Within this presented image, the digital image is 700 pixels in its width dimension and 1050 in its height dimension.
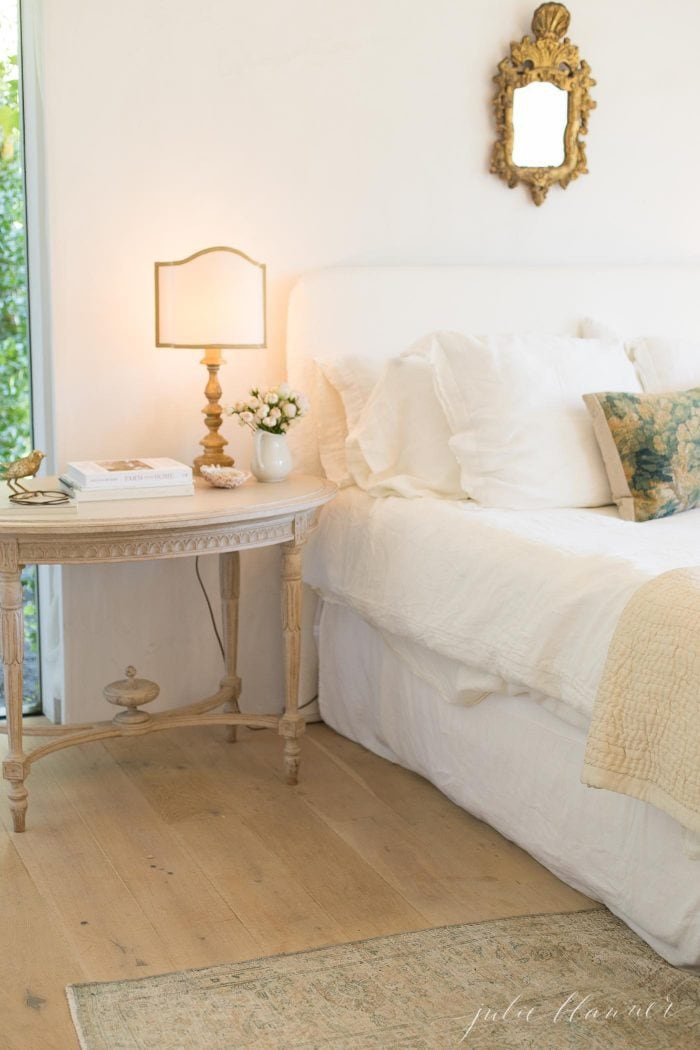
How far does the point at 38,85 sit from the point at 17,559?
3.92ft

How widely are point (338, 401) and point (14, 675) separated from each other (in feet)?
3.58

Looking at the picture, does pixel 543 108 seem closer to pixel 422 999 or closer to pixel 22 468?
pixel 22 468

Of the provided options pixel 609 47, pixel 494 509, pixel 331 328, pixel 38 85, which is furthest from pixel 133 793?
pixel 609 47

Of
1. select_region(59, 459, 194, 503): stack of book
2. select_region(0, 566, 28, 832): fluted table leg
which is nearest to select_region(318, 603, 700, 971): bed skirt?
select_region(59, 459, 194, 503): stack of book

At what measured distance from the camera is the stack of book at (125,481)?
2590 mm

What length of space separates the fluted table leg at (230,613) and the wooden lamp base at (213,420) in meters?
0.24

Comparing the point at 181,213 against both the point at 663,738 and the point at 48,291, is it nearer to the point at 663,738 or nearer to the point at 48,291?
the point at 48,291

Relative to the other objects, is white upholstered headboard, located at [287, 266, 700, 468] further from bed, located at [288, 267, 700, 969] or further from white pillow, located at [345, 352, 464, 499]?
white pillow, located at [345, 352, 464, 499]

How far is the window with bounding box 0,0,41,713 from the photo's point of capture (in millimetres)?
2998

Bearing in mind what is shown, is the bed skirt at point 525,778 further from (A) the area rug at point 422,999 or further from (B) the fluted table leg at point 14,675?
(B) the fluted table leg at point 14,675

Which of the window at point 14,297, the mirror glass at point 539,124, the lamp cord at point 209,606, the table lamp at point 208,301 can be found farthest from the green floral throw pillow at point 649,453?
the window at point 14,297

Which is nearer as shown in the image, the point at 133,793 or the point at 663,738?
the point at 663,738

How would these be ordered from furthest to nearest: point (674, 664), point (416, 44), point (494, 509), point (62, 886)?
point (416, 44), point (494, 509), point (62, 886), point (674, 664)

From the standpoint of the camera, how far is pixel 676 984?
6.62ft
